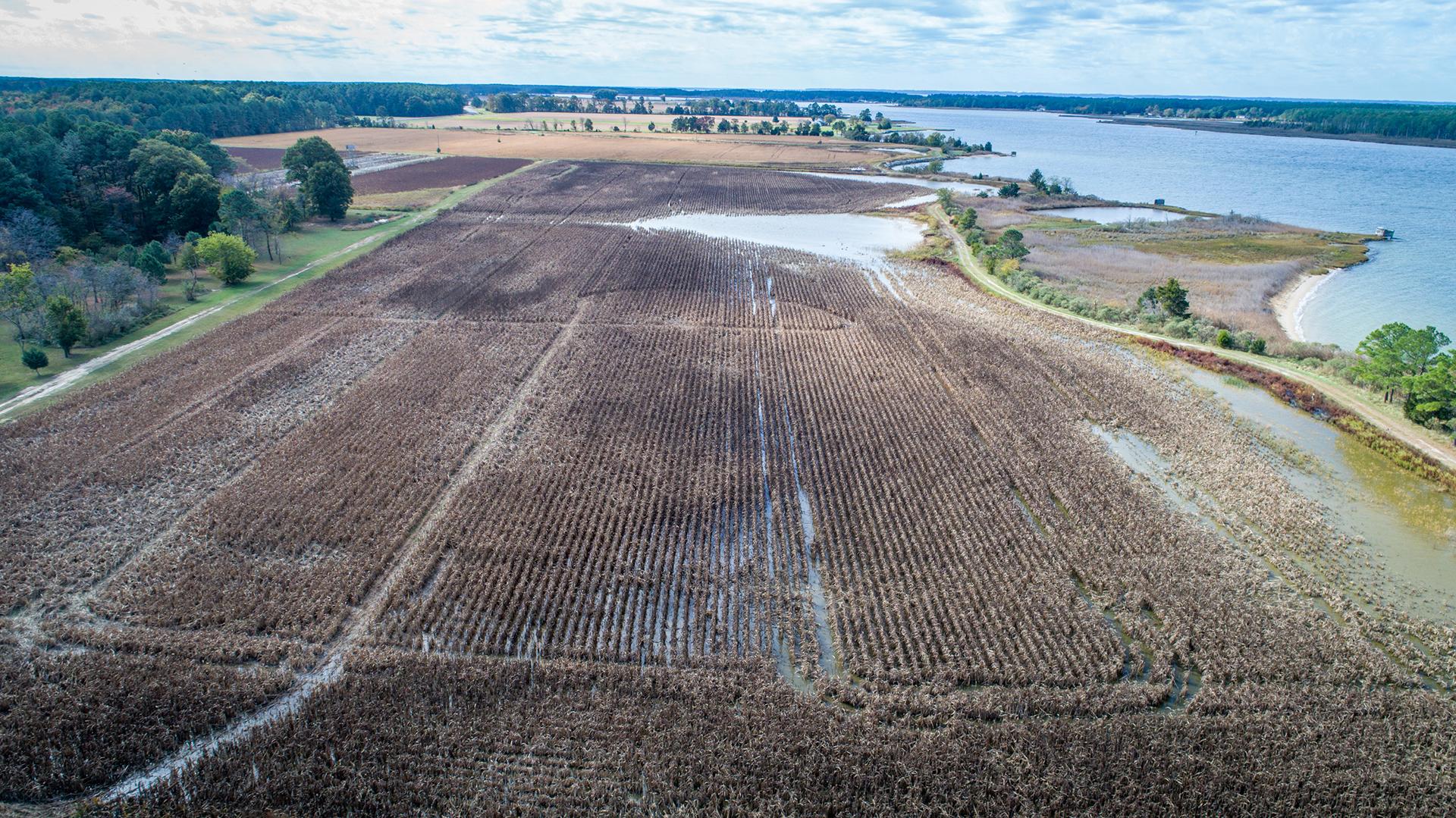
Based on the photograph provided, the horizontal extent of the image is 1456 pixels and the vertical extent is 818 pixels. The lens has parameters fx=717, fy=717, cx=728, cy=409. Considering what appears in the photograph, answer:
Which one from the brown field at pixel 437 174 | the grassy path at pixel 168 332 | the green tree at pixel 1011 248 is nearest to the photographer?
the grassy path at pixel 168 332

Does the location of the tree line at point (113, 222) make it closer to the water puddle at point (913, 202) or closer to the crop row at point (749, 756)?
the crop row at point (749, 756)

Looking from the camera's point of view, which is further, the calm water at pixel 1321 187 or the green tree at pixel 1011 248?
the green tree at pixel 1011 248

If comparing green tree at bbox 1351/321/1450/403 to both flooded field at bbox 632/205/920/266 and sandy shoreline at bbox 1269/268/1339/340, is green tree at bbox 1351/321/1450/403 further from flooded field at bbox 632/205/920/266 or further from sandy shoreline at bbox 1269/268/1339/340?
flooded field at bbox 632/205/920/266

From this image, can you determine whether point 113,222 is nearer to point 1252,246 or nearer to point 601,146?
point 601,146

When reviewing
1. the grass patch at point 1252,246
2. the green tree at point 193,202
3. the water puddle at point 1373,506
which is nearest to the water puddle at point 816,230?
the grass patch at point 1252,246

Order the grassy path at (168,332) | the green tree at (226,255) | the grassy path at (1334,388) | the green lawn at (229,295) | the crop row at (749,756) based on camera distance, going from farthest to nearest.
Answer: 1. the green tree at (226,255)
2. the green lawn at (229,295)
3. the grassy path at (168,332)
4. the grassy path at (1334,388)
5. the crop row at (749,756)

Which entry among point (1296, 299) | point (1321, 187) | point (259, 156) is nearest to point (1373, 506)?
point (1296, 299)
